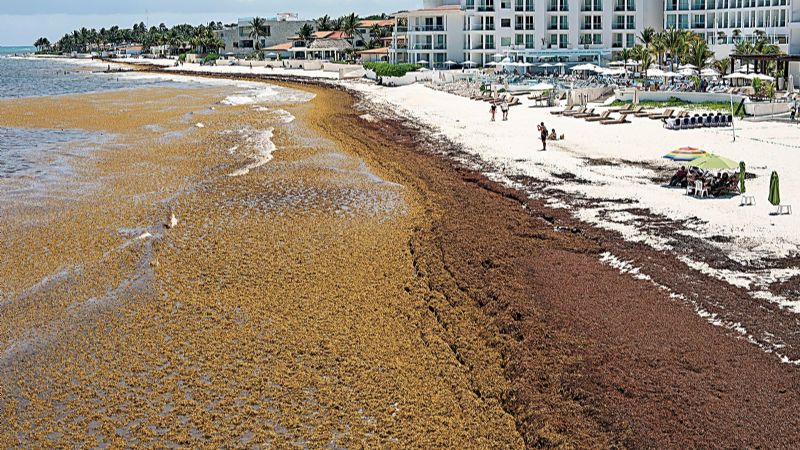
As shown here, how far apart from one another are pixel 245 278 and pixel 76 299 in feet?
11.7

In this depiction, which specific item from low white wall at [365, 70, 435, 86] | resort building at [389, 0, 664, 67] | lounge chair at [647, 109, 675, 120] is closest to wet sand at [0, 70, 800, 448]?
lounge chair at [647, 109, 675, 120]

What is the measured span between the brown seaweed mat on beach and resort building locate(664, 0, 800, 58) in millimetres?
59512

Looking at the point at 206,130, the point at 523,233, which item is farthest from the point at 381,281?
the point at 206,130

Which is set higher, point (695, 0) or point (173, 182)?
point (695, 0)

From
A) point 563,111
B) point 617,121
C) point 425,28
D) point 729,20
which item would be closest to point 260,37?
point 425,28

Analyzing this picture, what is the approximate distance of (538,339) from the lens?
1448 centimetres

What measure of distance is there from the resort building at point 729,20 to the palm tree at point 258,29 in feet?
314

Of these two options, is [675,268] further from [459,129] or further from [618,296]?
[459,129]

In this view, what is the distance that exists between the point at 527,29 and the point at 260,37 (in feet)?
299

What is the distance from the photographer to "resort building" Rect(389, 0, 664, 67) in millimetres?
86000

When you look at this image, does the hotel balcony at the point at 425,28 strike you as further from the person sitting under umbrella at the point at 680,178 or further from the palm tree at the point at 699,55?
the person sitting under umbrella at the point at 680,178

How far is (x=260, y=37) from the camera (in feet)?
552

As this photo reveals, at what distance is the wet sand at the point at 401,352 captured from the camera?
1180 cm

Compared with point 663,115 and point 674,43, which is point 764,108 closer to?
point 663,115
